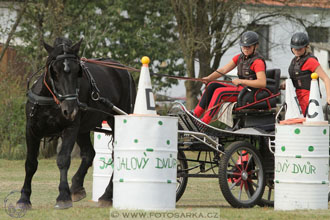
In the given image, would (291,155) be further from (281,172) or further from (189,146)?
(189,146)

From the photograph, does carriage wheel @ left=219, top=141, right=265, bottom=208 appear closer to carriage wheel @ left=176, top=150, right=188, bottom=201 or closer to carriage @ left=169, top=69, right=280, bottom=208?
carriage @ left=169, top=69, right=280, bottom=208

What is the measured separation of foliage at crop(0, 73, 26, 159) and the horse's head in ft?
40.7

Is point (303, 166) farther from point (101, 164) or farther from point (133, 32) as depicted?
point (133, 32)

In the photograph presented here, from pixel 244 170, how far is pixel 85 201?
7.79 feet

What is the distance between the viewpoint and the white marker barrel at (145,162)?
26.4 ft

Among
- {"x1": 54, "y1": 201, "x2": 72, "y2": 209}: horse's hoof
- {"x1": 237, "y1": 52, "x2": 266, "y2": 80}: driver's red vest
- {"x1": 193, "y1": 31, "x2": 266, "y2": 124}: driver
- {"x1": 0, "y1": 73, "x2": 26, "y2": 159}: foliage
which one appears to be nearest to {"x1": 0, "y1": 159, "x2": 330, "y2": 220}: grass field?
{"x1": 54, "y1": 201, "x2": 72, "y2": 209}: horse's hoof

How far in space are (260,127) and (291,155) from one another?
112 cm

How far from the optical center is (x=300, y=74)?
10422mm

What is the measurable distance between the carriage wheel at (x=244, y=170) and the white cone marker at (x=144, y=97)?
1590mm

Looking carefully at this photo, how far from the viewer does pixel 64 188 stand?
8758 millimetres

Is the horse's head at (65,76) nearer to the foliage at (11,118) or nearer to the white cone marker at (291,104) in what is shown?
the white cone marker at (291,104)

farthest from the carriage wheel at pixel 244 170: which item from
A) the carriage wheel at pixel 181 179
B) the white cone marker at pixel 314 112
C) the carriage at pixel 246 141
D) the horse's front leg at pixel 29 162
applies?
the horse's front leg at pixel 29 162

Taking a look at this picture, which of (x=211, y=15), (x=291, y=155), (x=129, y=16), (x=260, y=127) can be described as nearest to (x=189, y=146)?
(x=260, y=127)

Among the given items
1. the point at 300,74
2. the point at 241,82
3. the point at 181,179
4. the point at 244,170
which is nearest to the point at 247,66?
the point at 241,82
